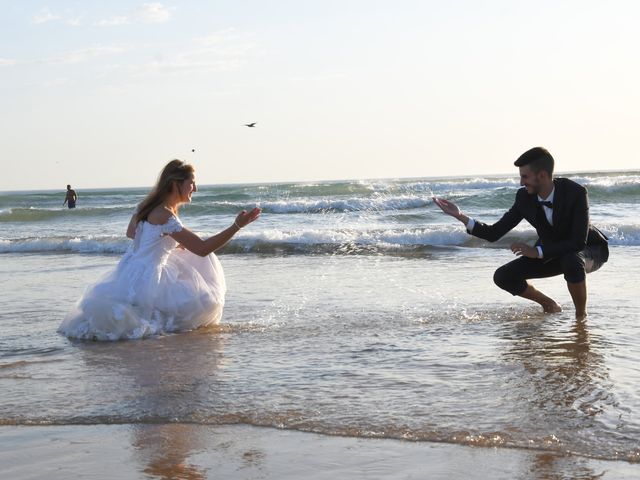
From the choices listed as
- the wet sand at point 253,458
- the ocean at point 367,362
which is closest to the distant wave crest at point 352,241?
the ocean at point 367,362

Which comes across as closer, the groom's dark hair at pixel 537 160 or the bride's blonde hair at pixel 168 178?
the groom's dark hair at pixel 537 160

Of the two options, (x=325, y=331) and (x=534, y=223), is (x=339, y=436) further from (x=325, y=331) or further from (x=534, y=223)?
(x=534, y=223)

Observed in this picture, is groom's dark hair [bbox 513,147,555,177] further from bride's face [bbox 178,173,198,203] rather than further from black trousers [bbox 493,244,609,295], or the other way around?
bride's face [bbox 178,173,198,203]

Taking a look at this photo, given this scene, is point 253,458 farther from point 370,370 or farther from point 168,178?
point 168,178

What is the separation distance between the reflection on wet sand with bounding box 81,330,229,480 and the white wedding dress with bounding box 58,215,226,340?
214 millimetres

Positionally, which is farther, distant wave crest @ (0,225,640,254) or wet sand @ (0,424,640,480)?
distant wave crest @ (0,225,640,254)

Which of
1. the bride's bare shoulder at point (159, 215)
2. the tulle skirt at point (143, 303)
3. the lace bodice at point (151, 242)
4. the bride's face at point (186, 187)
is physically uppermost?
the bride's face at point (186, 187)

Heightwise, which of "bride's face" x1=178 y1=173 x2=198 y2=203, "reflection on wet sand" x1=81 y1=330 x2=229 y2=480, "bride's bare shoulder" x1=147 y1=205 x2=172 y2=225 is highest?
"bride's face" x1=178 y1=173 x2=198 y2=203

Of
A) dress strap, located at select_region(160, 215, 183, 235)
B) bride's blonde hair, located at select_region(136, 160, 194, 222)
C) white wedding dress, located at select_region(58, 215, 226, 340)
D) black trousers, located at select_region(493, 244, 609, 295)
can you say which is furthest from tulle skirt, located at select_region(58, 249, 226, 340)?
black trousers, located at select_region(493, 244, 609, 295)

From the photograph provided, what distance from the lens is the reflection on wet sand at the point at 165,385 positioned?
3879 mm

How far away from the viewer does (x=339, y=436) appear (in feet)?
13.4

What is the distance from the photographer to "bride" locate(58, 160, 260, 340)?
7047mm

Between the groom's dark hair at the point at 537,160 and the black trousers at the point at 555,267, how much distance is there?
2.54 feet

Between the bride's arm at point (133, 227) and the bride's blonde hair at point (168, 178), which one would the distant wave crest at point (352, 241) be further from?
the bride's blonde hair at point (168, 178)
